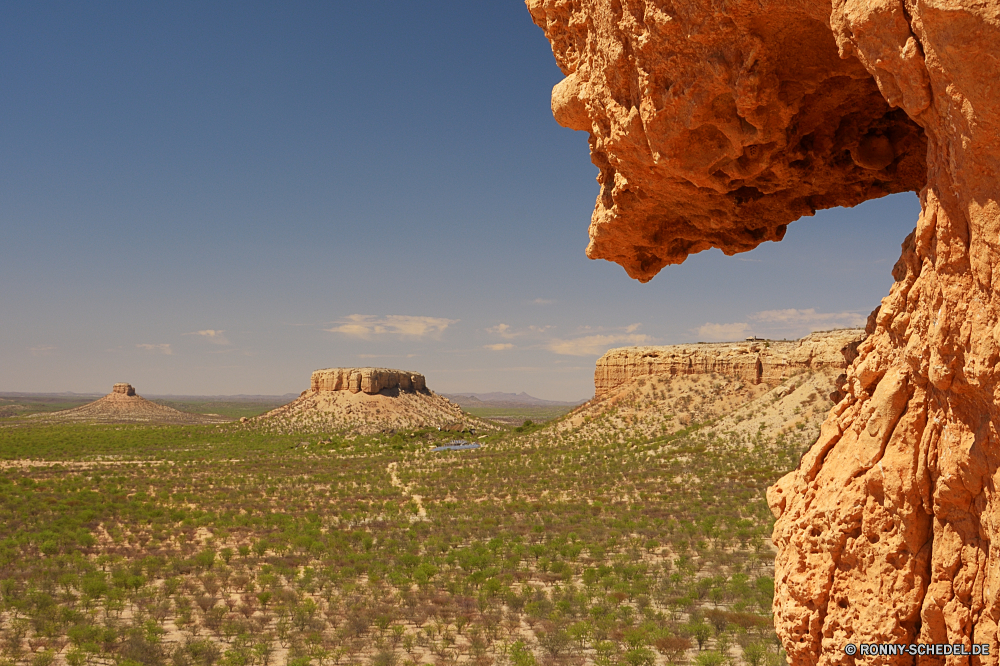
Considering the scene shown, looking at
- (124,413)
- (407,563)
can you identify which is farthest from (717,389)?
(124,413)

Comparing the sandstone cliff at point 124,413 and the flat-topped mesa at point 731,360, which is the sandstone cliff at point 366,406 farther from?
the sandstone cliff at point 124,413

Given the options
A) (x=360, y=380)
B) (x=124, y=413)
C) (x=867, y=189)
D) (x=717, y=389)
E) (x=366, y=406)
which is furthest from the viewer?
(x=124, y=413)

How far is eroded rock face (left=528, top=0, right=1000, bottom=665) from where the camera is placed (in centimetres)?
299

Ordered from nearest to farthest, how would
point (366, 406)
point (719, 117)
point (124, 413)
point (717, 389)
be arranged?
point (719, 117) → point (717, 389) → point (366, 406) → point (124, 413)

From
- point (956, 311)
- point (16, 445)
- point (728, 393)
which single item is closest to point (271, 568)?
point (956, 311)

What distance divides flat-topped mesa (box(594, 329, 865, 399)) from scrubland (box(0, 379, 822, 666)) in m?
8.04

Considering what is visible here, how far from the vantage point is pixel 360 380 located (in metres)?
81.2

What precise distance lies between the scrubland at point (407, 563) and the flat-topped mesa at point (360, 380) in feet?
157

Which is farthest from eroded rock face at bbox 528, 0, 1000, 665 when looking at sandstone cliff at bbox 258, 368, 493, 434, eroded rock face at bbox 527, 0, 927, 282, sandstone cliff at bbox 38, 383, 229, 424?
sandstone cliff at bbox 38, 383, 229, 424

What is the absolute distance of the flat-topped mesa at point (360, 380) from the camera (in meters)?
80.8

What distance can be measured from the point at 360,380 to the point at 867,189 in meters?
78.4

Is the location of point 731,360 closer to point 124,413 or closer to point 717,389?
point 717,389

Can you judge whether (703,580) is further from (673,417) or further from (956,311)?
(673,417)

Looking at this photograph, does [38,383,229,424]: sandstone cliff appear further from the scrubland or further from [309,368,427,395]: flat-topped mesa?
the scrubland
